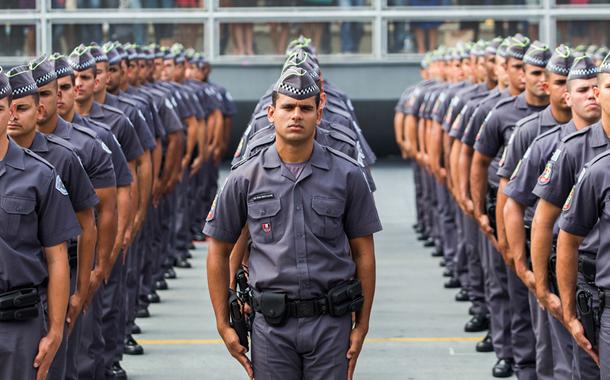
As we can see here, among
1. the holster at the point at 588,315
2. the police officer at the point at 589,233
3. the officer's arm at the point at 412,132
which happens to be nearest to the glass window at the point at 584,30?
the officer's arm at the point at 412,132

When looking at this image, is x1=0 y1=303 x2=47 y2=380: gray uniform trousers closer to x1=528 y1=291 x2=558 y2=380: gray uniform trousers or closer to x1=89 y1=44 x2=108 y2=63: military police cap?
x1=528 y1=291 x2=558 y2=380: gray uniform trousers

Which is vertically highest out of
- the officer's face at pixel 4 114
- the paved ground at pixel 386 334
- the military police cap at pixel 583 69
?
the military police cap at pixel 583 69

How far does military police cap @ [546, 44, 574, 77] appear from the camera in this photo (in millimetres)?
8609

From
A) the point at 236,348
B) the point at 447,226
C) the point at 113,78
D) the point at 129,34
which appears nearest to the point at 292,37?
the point at 129,34

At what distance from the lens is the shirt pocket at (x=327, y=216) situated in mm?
6211

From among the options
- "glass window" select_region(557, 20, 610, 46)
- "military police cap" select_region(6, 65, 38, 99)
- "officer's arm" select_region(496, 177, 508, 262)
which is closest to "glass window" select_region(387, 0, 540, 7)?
"glass window" select_region(557, 20, 610, 46)

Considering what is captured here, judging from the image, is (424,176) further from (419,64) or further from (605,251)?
(605,251)

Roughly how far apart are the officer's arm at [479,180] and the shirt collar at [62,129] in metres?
3.20

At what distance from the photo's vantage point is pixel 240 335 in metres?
6.39

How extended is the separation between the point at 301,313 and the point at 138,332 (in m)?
5.53

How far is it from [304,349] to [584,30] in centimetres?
2063

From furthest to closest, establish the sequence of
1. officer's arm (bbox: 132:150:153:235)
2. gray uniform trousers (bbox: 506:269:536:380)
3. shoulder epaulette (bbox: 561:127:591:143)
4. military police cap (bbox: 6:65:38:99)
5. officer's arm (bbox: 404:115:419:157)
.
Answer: officer's arm (bbox: 404:115:419:157) < officer's arm (bbox: 132:150:153:235) < gray uniform trousers (bbox: 506:269:536:380) < shoulder epaulette (bbox: 561:127:591:143) < military police cap (bbox: 6:65:38:99)

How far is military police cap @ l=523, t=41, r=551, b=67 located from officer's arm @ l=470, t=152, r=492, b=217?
→ 0.78m

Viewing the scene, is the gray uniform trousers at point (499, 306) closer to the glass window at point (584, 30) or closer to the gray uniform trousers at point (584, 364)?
the gray uniform trousers at point (584, 364)
